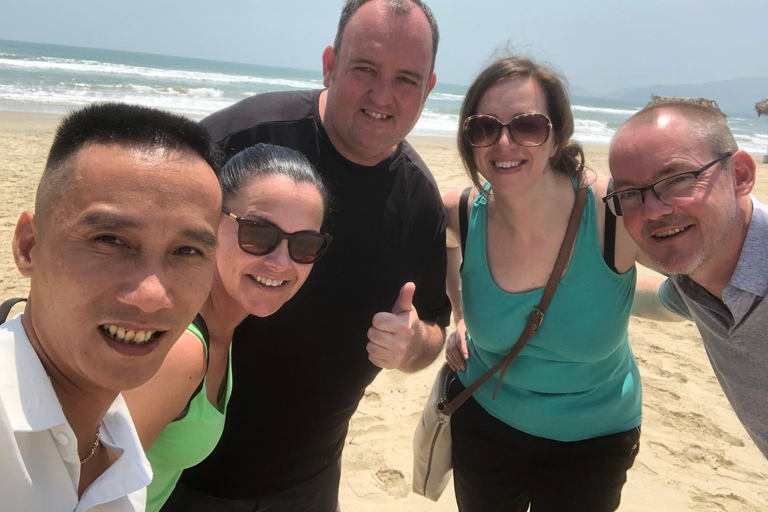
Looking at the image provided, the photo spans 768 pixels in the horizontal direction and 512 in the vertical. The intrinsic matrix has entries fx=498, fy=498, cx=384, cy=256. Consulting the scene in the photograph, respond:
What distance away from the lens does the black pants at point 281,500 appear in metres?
2.17

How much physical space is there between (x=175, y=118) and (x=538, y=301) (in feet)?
5.60

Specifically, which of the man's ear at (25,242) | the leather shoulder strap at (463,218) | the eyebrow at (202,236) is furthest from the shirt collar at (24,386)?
the leather shoulder strap at (463,218)

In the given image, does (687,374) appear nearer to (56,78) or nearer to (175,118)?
(175,118)

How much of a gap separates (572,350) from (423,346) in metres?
0.68

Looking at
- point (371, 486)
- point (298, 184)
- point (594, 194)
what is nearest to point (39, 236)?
point (298, 184)

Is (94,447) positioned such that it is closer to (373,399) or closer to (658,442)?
(373,399)

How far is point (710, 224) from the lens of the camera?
1.79 meters

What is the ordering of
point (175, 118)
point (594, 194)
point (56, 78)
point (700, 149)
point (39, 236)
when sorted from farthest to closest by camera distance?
1. point (56, 78)
2. point (594, 194)
3. point (700, 149)
4. point (175, 118)
5. point (39, 236)

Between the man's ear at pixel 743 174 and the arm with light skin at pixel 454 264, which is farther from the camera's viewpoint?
the arm with light skin at pixel 454 264

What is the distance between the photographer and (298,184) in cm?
188

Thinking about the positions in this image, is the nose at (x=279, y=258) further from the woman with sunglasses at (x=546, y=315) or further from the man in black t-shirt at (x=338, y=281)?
the woman with sunglasses at (x=546, y=315)

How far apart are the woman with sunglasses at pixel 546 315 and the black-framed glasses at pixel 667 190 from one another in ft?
0.95

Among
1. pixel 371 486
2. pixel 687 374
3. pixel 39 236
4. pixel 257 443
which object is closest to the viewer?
pixel 39 236

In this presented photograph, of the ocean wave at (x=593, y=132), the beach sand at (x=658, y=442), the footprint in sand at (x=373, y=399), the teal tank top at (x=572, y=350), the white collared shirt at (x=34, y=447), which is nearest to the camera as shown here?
the white collared shirt at (x=34, y=447)
